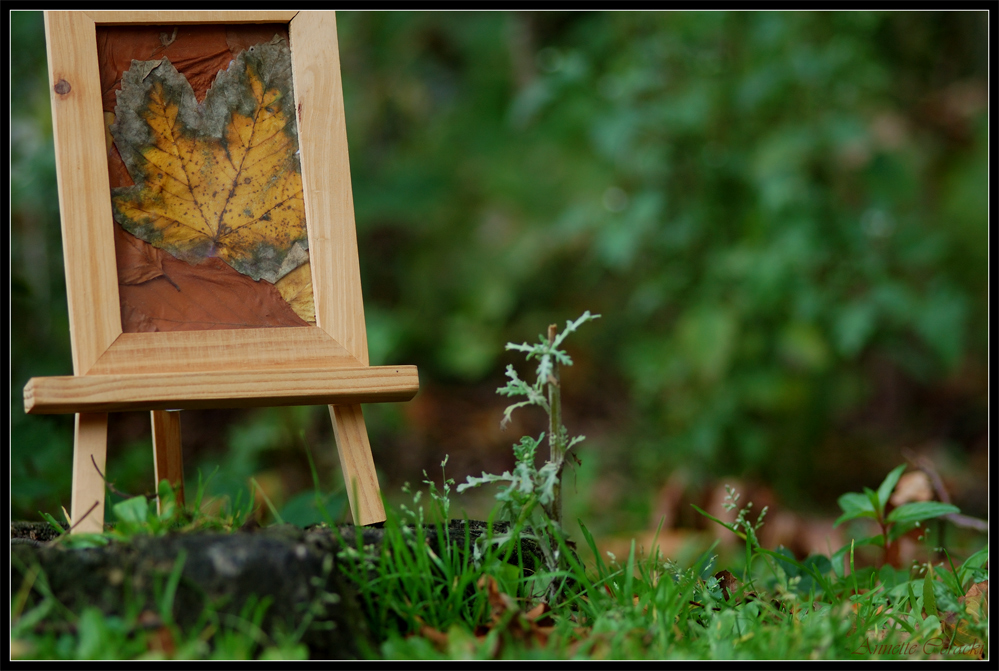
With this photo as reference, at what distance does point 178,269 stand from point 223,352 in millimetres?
193

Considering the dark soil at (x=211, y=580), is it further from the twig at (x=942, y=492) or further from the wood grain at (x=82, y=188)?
the twig at (x=942, y=492)

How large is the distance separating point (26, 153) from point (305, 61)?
299 centimetres

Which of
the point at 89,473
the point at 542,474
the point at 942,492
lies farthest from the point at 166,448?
the point at 942,492

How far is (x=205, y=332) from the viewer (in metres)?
1.35

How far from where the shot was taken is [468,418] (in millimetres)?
4879

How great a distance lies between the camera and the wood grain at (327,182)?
143 centimetres

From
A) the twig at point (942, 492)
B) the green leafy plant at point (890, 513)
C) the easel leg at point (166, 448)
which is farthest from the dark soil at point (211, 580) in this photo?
the twig at point (942, 492)

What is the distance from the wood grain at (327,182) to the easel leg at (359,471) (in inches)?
5.0

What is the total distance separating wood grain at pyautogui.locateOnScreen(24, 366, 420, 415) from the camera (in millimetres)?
1220

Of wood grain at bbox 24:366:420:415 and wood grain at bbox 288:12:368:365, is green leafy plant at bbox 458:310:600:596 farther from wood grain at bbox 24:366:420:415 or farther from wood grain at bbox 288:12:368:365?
wood grain at bbox 288:12:368:365

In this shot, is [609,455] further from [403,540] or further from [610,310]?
[403,540]

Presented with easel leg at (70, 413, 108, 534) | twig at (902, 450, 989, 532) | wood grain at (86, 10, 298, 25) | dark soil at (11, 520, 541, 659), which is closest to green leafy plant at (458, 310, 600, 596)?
dark soil at (11, 520, 541, 659)

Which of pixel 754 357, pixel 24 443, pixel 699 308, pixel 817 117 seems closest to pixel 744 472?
pixel 754 357

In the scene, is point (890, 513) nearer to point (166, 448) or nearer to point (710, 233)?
point (166, 448)
